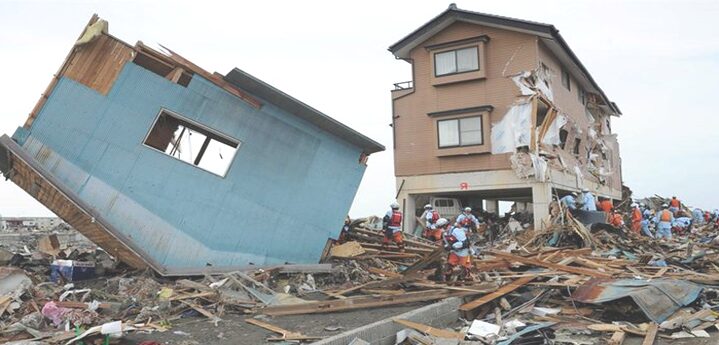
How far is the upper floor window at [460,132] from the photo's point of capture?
72.4 ft

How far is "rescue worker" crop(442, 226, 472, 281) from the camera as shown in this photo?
35.3ft

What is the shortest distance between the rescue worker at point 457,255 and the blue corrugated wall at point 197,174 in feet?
9.39

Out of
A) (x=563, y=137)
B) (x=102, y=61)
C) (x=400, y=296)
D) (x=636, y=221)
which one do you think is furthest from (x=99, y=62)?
(x=563, y=137)

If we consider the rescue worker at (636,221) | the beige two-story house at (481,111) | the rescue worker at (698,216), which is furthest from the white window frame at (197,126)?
the rescue worker at (698,216)

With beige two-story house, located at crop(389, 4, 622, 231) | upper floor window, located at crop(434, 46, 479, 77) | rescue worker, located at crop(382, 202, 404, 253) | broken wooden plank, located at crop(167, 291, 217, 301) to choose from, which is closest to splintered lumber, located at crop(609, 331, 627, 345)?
broken wooden plank, located at crop(167, 291, 217, 301)

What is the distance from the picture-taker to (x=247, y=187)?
1140 centimetres

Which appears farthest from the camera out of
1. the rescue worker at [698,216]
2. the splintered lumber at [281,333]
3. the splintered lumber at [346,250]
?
the rescue worker at [698,216]

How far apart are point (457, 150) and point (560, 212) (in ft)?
18.8

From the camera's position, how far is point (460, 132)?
2244cm

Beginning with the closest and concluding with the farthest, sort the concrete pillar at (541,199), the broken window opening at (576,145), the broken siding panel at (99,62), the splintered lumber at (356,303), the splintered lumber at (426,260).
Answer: the splintered lumber at (356,303) → the broken siding panel at (99,62) → the splintered lumber at (426,260) → the concrete pillar at (541,199) → the broken window opening at (576,145)

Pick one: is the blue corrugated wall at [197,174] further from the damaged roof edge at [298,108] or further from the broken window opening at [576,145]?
the broken window opening at [576,145]

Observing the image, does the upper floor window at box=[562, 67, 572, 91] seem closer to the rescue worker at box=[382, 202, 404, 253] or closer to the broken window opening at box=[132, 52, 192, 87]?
the rescue worker at box=[382, 202, 404, 253]

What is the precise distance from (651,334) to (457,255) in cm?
431

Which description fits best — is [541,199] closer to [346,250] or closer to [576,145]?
[576,145]
